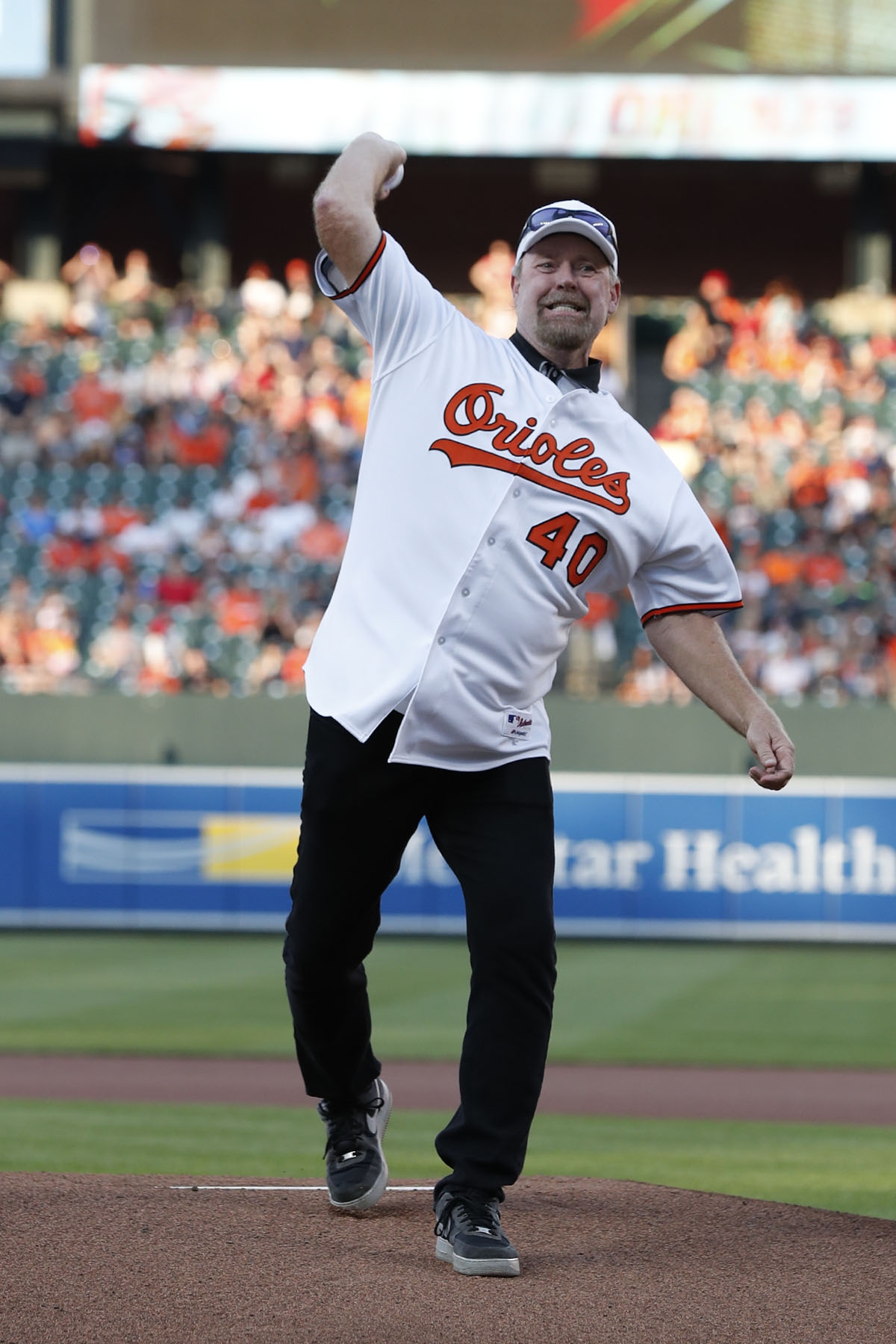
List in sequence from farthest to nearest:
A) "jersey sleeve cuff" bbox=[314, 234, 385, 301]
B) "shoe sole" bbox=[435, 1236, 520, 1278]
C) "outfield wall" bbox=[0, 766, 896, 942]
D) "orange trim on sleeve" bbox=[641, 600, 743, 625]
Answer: "outfield wall" bbox=[0, 766, 896, 942] < "orange trim on sleeve" bbox=[641, 600, 743, 625] < "jersey sleeve cuff" bbox=[314, 234, 385, 301] < "shoe sole" bbox=[435, 1236, 520, 1278]

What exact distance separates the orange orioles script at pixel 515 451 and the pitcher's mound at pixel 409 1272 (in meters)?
1.55

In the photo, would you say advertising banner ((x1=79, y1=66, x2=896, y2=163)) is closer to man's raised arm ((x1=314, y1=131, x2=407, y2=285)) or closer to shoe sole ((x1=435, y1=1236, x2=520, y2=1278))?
man's raised arm ((x1=314, y1=131, x2=407, y2=285))

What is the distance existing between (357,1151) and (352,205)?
6.83 feet

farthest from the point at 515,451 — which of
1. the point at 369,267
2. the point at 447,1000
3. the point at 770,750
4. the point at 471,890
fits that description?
the point at 447,1000

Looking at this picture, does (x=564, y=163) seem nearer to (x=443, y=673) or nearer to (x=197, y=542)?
(x=197, y=542)

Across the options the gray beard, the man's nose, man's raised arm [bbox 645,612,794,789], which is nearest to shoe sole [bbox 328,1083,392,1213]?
man's raised arm [bbox 645,612,794,789]

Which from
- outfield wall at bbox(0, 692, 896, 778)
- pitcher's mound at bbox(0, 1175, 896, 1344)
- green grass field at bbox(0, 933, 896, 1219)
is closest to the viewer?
pitcher's mound at bbox(0, 1175, 896, 1344)

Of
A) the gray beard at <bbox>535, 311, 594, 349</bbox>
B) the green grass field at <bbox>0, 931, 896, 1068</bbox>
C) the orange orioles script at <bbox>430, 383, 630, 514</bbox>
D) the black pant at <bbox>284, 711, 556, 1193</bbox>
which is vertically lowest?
the green grass field at <bbox>0, 931, 896, 1068</bbox>

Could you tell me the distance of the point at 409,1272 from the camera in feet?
11.8

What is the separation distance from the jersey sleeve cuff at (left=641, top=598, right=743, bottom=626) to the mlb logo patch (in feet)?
1.19

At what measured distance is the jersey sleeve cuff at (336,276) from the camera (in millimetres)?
3669

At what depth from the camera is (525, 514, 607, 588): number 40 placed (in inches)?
147

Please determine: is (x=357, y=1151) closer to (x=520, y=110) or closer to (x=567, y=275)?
(x=567, y=275)

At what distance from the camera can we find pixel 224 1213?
404 centimetres
